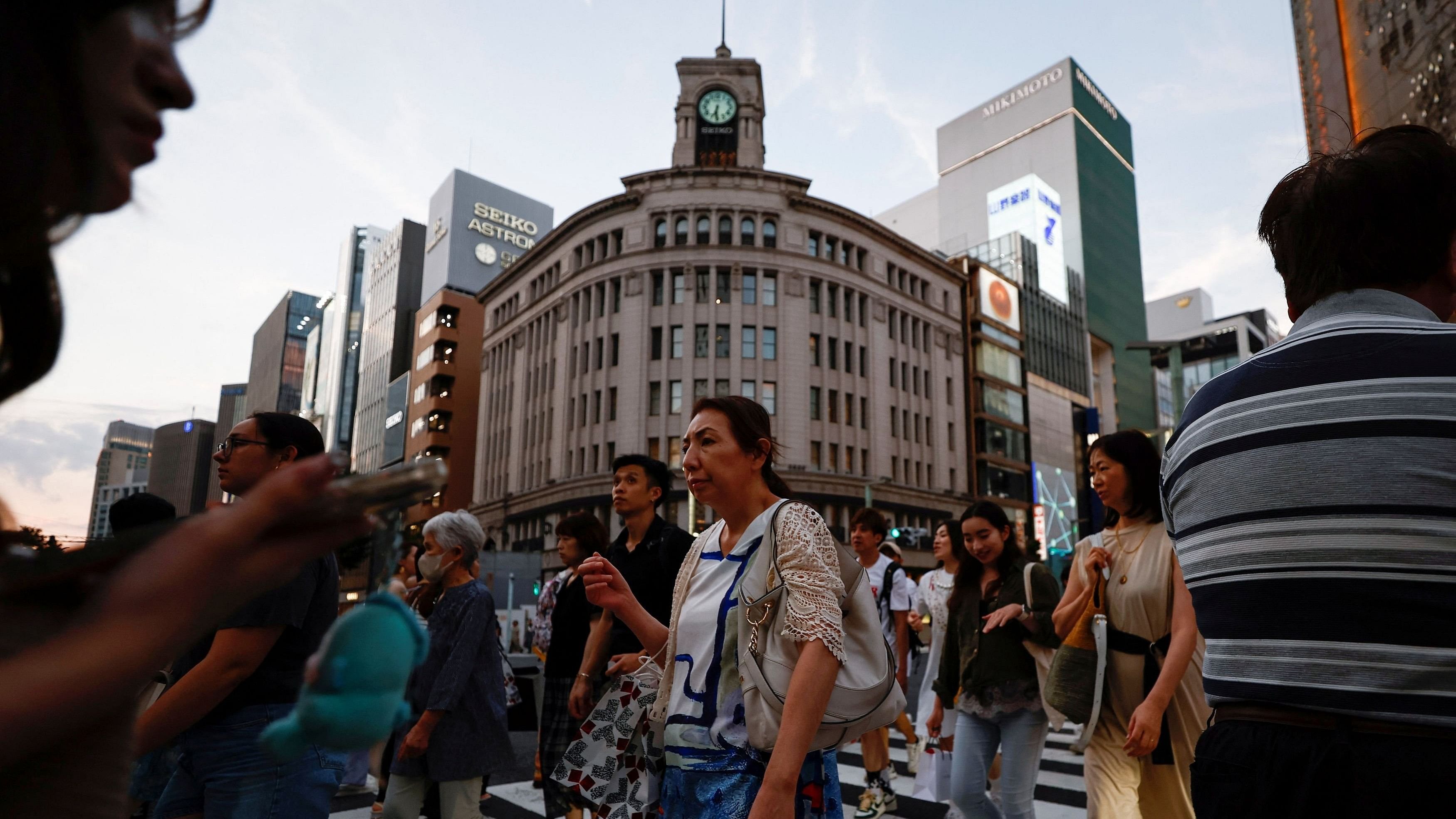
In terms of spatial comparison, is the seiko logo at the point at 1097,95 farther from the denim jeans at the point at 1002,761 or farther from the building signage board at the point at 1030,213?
the denim jeans at the point at 1002,761

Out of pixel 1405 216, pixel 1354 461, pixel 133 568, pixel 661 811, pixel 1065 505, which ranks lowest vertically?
pixel 661 811

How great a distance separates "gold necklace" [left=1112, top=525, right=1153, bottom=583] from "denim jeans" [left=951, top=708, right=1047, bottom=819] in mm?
1213

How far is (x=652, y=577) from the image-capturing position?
4.64 m

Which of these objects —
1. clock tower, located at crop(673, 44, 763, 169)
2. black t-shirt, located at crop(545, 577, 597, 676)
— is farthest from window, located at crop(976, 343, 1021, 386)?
black t-shirt, located at crop(545, 577, 597, 676)

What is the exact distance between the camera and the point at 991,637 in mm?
4602

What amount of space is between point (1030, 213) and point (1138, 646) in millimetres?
86236

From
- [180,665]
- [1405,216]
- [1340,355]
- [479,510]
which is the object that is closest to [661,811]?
[180,665]

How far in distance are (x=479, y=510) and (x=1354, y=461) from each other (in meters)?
54.1

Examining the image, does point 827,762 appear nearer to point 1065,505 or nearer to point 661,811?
point 661,811

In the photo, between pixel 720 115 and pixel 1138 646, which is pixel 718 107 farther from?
pixel 1138 646

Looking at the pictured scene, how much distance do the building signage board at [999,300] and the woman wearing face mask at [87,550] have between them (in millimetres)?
57793

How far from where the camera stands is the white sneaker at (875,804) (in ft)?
19.1

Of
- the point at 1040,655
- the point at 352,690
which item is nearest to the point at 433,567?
the point at 1040,655

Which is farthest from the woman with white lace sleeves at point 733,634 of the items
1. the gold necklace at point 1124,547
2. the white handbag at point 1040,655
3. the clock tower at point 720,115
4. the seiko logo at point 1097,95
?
the seiko logo at point 1097,95
